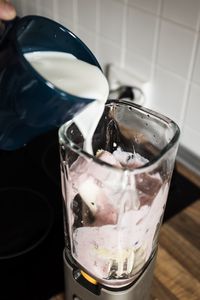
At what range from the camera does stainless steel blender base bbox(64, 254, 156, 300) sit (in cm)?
46

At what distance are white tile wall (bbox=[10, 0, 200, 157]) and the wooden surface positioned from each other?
0.17 m

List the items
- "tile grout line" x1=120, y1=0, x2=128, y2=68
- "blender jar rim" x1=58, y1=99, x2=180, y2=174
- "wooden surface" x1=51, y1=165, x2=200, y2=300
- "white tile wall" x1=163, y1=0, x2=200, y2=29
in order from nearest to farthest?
"blender jar rim" x1=58, y1=99, x2=180, y2=174 → "wooden surface" x1=51, y1=165, x2=200, y2=300 → "white tile wall" x1=163, y1=0, x2=200, y2=29 → "tile grout line" x1=120, y1=0, x2=128, y2=68

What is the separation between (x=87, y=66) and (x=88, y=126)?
7 centimetres

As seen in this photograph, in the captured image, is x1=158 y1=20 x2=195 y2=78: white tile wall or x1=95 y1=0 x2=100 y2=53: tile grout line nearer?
x1=158 y1=20 x2=195 y2=78: white tile wall

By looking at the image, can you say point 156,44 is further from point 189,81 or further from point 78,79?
point 78,79

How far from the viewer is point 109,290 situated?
1.52 ft

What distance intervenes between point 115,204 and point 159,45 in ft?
1.44

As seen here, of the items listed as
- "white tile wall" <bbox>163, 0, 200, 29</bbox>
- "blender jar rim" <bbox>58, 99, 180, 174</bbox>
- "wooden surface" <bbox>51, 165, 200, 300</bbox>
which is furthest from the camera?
"white tile wall" <bbox>163, 0, 200, 29</bbox>

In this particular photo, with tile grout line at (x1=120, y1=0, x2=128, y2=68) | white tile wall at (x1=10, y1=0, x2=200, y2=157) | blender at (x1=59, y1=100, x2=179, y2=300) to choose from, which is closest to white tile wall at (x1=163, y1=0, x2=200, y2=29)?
white tile wall at (x1=10, y1=0, x2=200, y2=157)

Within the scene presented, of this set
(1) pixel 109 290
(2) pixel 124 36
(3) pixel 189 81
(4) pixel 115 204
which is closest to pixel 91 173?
(4) pixel 115 204

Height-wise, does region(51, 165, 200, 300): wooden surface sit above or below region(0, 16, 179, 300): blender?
below

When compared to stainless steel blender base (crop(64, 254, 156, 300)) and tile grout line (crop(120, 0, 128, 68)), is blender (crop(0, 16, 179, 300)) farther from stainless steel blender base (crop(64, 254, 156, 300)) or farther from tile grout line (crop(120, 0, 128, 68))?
tile grout line (crop(120, 0, 128, 68))

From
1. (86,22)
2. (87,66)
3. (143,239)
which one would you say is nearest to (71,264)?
(143,239)

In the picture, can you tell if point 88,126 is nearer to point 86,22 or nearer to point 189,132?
point 189,132
